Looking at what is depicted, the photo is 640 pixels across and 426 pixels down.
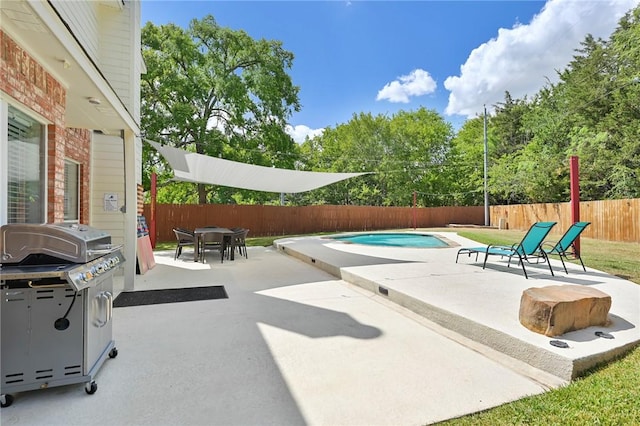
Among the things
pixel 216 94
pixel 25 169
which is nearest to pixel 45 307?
pixel 25 169

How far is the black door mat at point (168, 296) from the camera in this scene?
4.29m

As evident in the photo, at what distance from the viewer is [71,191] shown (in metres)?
5.73

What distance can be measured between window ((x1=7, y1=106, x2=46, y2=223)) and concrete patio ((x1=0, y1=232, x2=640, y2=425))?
4.79 feet

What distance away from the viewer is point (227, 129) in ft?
53.8

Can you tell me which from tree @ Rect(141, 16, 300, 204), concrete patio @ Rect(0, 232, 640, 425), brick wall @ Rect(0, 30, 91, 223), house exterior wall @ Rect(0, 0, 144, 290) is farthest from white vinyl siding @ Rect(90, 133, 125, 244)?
tree @ Rect(141, 16, 300, 204)

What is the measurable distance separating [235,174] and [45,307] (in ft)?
28.1

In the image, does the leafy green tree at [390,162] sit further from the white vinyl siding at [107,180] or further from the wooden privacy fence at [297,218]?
the white vinyl siding at [107,180]

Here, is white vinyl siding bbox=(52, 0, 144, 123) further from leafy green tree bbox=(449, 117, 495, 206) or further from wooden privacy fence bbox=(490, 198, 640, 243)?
leafy green tree bbox=(449, 117, 495, 206)

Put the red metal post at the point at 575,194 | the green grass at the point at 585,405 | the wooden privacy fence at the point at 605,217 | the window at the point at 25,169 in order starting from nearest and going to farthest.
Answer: the green grass at the point at 585,405, the window at the point at 25,169, the red metal post at the point at 575,194, the wooden privacy fence at the point at 605,217

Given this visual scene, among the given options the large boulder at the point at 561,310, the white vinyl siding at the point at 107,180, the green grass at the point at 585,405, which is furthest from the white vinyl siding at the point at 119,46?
the green grass at the point at 585,405

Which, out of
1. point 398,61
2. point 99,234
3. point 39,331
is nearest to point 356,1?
point 99,234

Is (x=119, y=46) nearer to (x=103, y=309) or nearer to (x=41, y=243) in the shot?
(x=41, y=243)

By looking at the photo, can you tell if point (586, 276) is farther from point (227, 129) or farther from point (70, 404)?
point (227, 129)

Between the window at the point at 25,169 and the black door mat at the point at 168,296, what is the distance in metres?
1.47
